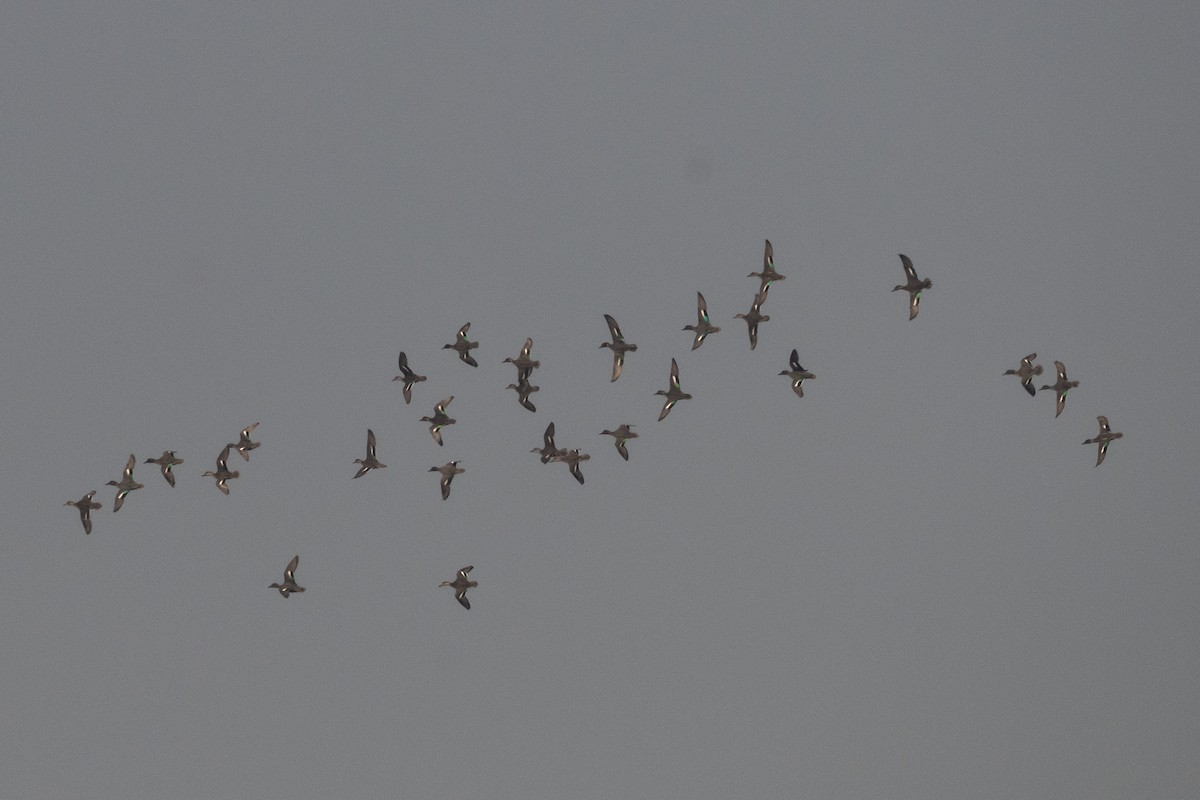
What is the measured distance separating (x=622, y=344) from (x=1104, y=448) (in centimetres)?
2148

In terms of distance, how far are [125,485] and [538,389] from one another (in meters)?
18.7

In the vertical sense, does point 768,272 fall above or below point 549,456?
above

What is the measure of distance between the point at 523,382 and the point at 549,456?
3.59 metres

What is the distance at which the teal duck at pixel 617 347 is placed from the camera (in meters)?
119

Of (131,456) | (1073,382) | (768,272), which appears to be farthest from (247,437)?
(1073,382)

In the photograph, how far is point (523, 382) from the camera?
118688 millimetres

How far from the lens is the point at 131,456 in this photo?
122812 millimetres

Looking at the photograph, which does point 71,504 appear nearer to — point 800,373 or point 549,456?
point 549,456

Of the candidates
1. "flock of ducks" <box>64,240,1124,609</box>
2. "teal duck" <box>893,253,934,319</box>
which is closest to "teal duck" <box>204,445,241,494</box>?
"flock of ducks" <box>64,240,1124,609</box>

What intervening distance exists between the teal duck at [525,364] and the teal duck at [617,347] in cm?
320

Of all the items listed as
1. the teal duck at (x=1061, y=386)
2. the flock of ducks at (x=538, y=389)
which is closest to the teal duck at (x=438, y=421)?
the flock of ducks at (x=538, y=389)

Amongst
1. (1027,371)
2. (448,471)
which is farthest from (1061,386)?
(448,471)

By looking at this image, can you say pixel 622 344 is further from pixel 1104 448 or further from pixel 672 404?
pixel 1104 448

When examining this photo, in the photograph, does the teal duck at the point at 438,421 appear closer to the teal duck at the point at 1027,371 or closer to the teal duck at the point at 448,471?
the teal duck at the point at 448,471
